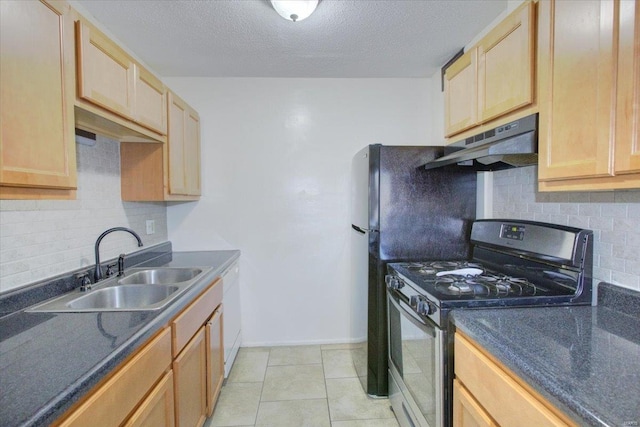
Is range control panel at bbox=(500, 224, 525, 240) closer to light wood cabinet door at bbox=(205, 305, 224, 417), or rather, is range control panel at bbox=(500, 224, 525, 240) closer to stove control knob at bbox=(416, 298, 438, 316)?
stove control knob at bbox=(416, 298, 438, 316)

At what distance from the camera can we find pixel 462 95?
68.5 inches

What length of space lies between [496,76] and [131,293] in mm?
2175

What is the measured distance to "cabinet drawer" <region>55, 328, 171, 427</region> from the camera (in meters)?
0.84

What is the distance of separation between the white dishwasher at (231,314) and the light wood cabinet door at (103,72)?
1.29 meters

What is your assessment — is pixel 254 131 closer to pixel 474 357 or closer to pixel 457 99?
pixel 457 99

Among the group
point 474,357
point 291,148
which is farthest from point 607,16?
point 291,148

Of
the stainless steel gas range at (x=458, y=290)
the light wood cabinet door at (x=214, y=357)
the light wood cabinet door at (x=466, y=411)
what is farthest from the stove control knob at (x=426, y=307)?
the light wood cabinet door at (x=214, y=357)

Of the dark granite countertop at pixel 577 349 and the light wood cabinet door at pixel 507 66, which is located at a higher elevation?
the light wood cabinet door at pixel 507 66

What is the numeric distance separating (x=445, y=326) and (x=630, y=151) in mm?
842

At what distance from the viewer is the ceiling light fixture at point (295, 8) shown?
5.56 feet

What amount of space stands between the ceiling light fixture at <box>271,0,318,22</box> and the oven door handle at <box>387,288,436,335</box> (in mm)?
1671

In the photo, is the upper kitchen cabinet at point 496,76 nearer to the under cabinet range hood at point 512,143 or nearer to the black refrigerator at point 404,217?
the under cabinet range hood at point 512,143

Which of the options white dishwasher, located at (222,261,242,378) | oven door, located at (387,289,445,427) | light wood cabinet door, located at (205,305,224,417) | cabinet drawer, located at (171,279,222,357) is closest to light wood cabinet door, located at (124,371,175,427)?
cabinet drawer, located at (171,279,222,357)

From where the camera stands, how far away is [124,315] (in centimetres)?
125
